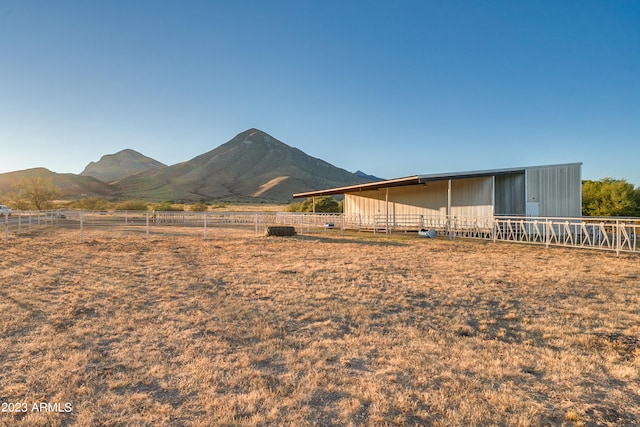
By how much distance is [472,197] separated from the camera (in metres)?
18.9

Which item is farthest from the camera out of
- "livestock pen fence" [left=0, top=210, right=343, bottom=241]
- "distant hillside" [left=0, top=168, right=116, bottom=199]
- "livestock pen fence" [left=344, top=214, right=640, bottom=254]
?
"distant hillside" [left=0, top=168, right=116, bottom=199]

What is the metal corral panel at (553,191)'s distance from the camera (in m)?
17.5

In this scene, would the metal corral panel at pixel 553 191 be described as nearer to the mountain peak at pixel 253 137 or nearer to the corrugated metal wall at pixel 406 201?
the corrugated metal wall at pixel 406 201

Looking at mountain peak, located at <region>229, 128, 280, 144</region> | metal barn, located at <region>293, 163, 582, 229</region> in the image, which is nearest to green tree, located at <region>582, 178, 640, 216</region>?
metal barn, located at <region>293, 163, 582, 229</region>

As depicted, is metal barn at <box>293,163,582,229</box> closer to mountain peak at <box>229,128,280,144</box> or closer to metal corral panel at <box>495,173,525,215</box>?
metal corral panel at <box>495,173,525,215</box>

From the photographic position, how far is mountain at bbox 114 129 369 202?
364 ft

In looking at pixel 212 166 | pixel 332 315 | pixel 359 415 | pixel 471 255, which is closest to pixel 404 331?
pixel 332 315

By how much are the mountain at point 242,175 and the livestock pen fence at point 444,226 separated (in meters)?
67.8

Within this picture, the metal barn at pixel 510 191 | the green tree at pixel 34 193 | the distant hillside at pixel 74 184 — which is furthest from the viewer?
the distant hillside at pixel 74 184

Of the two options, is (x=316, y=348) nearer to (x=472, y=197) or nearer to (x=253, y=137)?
(x=472, y=197)

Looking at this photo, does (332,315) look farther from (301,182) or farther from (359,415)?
(301,182)

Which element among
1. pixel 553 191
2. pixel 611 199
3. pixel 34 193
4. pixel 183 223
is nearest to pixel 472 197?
pixel 553 191

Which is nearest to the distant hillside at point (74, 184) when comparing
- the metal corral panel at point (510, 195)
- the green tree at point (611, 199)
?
the metal corral panel at point (510, 195)

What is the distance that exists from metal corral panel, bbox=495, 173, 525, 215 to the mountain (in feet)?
262
